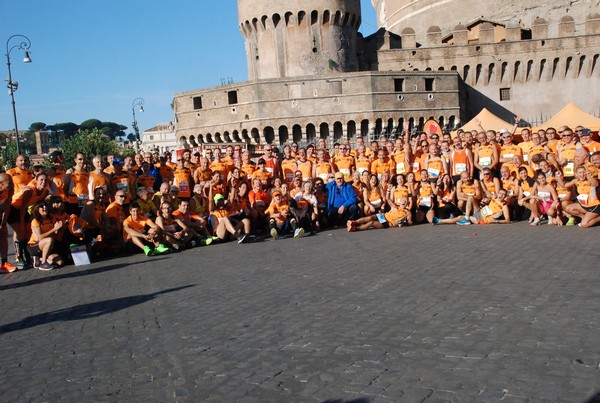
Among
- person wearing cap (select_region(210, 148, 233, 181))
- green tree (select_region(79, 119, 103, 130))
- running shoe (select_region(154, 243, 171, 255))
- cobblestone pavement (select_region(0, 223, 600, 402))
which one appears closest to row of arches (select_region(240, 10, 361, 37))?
person wearing cap (select_region(210, 148, 233, 181))

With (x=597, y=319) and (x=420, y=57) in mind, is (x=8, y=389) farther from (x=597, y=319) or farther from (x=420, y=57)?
(x=420, y=57)

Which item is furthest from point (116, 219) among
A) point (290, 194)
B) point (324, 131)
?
point (324, 131)

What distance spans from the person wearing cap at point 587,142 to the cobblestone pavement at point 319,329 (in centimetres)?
341

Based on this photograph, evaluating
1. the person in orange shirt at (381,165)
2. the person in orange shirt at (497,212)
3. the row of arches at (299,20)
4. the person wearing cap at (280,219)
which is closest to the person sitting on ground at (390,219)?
the person wearing cap at (280,219)

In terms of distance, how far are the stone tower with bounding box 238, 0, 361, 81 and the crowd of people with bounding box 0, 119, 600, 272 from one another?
28.9 metres

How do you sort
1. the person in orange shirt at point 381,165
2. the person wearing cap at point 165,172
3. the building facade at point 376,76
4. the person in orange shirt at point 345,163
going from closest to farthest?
1. the person wearing cap at point 165,172
2. the person in orange shirt at point 381,165
3. the person in orange shirt at point 345,163
4. the building facade at point 376,76

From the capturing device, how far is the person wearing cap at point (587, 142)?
10312 mm

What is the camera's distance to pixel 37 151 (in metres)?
115

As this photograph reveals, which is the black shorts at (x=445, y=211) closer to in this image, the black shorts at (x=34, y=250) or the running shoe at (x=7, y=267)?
the black shorts at (x=34, y=250)

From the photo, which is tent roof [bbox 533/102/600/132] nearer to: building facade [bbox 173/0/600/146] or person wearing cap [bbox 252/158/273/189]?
person wearing cap [bbox 252/158/273/189]

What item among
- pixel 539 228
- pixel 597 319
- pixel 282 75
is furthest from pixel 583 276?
pixel 282 75

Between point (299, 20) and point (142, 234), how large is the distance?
33344 mm

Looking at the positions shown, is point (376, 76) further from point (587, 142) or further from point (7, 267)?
point (7, 267)

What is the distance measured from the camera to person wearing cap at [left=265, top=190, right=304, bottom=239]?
984cm
